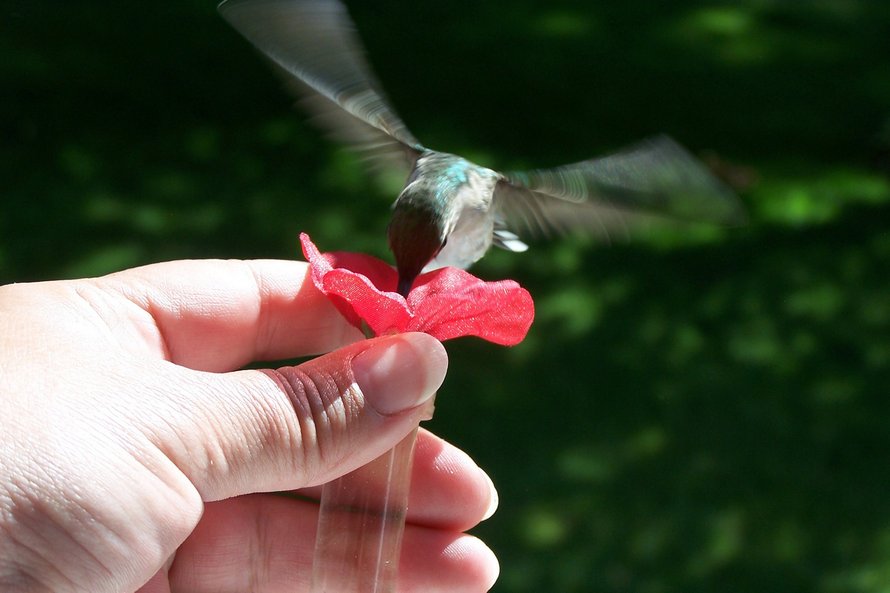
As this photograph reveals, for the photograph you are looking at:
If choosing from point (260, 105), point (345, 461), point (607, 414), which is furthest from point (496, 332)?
point (260, 105)

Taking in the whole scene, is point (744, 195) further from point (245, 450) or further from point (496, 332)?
point (245, 450)

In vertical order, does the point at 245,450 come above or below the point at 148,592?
above

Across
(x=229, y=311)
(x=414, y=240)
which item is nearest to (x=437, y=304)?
(x=414, y=240)

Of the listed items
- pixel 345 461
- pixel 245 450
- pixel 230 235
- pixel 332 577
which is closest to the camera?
pixel 245 450

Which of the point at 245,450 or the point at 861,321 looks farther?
the point at 861,321

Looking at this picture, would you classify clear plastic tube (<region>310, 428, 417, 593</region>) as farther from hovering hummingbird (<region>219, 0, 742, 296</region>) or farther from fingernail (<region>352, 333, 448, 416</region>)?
hovering hummingbird (<region>219, 0, 742, 296</region>)

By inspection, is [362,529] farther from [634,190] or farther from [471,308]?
[634,190]

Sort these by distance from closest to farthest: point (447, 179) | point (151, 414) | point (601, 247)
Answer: point (151, 414)
point (447, 179)
point (601, 247)

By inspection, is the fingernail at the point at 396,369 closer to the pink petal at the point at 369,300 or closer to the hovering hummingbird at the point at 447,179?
the pink petal at the point at 369,300
